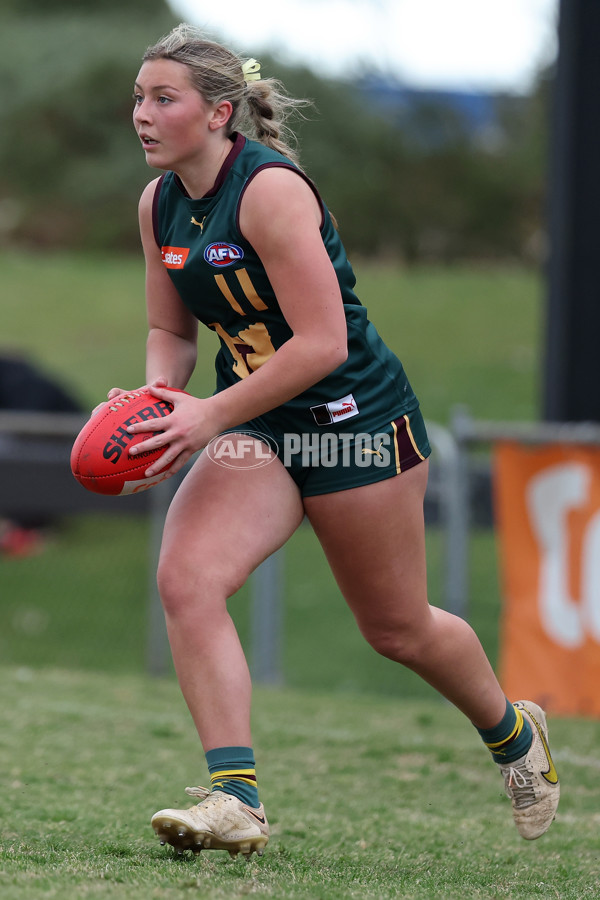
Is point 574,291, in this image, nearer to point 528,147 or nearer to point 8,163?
point 528,147

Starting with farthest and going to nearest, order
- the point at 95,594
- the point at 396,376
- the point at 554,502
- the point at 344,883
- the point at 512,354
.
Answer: the point at 512,354 → the point at 95,594 → the point at 554,502 → the point at 396,376 → the point at 344,883

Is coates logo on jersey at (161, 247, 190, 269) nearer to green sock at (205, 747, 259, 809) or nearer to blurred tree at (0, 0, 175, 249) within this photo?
green sock at (205, 747, 259, 809)

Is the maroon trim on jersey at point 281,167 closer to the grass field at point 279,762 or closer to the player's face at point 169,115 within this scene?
the player's face at point 169,115

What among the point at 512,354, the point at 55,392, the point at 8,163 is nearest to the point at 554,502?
the point at 55,392

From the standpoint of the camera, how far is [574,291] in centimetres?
805

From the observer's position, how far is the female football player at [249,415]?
3070 millimetres

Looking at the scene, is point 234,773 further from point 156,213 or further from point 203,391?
point 203,391

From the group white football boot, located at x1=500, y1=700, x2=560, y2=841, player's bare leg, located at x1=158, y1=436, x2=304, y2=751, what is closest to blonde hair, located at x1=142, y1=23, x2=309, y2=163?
player's bare leg, located at x1=158, y1=436, x2=304, y2=751

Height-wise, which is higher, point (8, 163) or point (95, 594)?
point (8, 163)

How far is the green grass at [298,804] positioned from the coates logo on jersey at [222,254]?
1507mm

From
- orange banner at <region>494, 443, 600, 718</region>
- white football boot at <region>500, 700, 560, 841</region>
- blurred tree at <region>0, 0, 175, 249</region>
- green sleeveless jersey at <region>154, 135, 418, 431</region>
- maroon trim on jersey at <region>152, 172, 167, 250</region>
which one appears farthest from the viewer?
blurred tree at <region>0, 0, 175, 249</region>

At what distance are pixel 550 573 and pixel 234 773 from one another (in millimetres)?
4109

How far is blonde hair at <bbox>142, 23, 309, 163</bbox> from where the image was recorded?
125 inches

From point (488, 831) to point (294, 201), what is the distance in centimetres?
220
